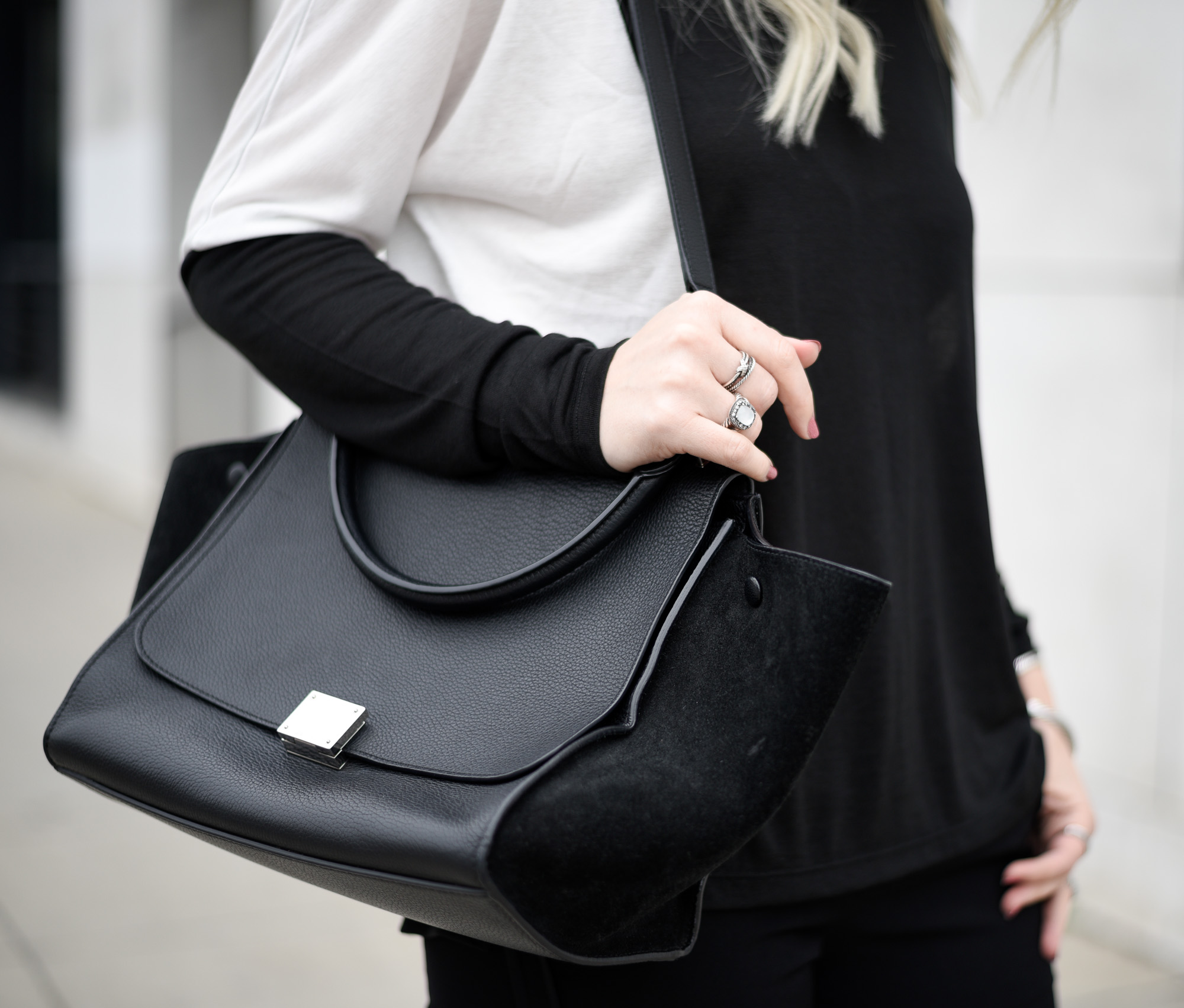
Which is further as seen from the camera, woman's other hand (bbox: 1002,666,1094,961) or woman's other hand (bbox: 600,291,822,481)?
woman's other hand (bbox: 1002,666,1094,961)

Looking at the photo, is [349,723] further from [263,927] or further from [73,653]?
[73,653]

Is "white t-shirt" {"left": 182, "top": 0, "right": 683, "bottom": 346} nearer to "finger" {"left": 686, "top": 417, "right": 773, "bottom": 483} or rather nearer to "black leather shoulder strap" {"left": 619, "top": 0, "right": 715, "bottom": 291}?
"black leather shoulder strap" {"left": 619, "top": 0, "right": 715, "bottom": 291}

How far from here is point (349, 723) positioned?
2.87ft

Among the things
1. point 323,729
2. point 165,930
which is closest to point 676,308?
point 323,729

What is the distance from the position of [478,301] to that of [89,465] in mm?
9531

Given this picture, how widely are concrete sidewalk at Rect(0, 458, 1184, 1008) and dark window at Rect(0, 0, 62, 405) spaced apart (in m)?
8.42

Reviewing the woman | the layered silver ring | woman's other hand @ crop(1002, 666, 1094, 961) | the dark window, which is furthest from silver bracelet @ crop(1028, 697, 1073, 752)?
the dark window

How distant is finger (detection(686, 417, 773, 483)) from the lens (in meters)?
0.84

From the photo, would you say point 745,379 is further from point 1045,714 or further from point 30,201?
point 30,201

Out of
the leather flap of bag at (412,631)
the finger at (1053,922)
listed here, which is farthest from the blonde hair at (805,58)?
the finger at (1053,922)

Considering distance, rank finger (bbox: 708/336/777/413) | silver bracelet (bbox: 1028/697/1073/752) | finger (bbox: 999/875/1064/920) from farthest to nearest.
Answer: silver bracelet (bbox: 1028/697/1073/752)
finger (bbox: 999/875/1064/920)
finger (bbox: 708/336/777/413)

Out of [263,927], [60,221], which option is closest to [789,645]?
[263,927]

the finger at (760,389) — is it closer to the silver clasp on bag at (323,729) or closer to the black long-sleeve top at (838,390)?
the black long-sleeve top at (838,390)

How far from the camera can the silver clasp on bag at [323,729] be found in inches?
34.1
